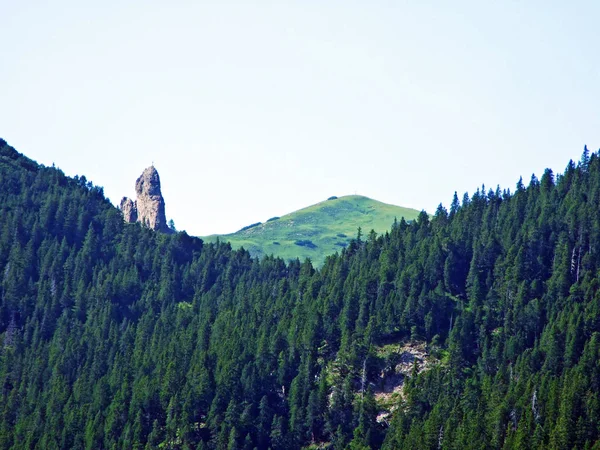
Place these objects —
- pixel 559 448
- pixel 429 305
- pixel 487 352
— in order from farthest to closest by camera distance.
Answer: pixel 429 305 < pixel 487 352 < pixel 559 448

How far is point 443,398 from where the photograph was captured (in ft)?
515

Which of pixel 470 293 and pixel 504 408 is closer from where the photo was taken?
pixel 504 408

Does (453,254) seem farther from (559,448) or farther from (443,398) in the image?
(559,448)

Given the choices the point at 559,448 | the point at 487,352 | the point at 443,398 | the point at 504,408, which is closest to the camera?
the point at 559,448

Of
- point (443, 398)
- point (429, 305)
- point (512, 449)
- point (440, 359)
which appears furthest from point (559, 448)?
point (429, 305)

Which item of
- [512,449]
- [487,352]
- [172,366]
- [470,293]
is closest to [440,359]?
[487,352]

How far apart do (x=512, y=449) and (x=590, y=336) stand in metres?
31.0

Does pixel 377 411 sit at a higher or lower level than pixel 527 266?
lower

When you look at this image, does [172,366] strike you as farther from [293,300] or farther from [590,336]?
[590,336]

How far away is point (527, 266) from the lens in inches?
7264

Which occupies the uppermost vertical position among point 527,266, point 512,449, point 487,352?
point 527,266

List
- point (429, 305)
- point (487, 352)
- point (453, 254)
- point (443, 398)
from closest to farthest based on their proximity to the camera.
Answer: point (443, 398)
point (487, 352)
point (429, 305)
point (453, 254)

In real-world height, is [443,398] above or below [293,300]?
below

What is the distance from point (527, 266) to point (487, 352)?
22448 millimetres
